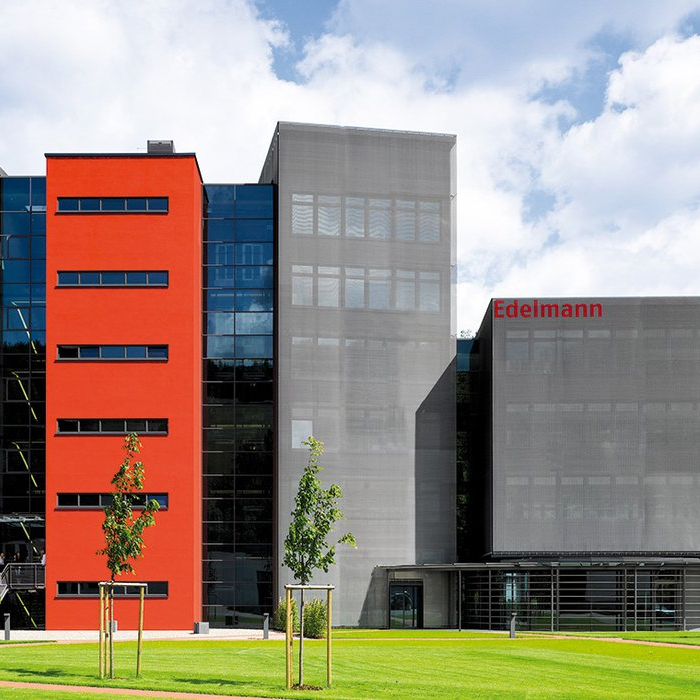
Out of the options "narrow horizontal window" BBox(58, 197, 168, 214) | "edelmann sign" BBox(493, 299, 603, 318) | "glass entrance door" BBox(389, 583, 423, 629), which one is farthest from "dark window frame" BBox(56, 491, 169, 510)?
"edelmann sign" BBox(493, 299, 603, 318)

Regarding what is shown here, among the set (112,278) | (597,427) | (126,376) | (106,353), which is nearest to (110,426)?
(126,376)

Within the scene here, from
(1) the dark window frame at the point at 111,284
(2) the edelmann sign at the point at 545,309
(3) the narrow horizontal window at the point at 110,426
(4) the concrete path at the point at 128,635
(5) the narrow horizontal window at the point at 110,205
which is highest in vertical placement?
(5) the narrow horizontal window at the point at 110,205

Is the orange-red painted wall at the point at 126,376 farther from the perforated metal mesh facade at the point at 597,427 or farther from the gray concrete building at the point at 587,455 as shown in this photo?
the perforated metal mesh facade at the point at 597,427

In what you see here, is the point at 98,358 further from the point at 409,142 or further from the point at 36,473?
the point at 409,142

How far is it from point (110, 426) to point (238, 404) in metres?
6.81

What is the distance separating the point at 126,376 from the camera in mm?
54375

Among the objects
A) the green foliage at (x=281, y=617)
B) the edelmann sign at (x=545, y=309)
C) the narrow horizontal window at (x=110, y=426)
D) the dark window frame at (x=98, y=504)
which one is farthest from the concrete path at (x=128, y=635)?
the edelmann sign at (x=545, y=309)

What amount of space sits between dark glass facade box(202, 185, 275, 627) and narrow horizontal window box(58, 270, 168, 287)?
371 centimetres

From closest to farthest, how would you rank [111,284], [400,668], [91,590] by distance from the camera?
[400,668] < [91,590] < [111,284]

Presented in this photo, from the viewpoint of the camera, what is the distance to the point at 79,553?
53219 millimetres

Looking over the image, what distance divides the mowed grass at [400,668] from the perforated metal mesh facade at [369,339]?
14354mm

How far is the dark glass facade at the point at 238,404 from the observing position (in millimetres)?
56531

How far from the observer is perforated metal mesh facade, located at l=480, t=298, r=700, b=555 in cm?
5638

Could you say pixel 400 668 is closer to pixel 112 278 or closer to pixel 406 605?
pixel 406 605
